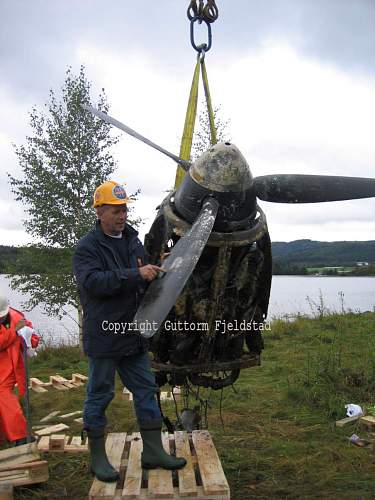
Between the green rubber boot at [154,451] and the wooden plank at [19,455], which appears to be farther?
the wooden plank at [19,455]

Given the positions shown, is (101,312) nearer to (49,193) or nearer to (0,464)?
(0,464)

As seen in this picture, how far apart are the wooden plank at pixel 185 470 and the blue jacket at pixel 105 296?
98cm

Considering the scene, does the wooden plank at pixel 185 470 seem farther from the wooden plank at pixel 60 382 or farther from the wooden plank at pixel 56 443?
the wooden plank at pixel 60 382

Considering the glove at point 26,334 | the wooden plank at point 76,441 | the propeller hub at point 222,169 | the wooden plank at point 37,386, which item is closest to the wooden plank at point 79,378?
the wooden plank at point 37,386

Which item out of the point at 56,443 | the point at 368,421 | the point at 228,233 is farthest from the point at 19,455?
the point at 368,421

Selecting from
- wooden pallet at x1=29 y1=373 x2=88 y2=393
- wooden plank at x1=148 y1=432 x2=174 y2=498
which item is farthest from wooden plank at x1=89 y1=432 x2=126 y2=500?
wooden pallet at x1=29 y1=373 x2=88 y2=393

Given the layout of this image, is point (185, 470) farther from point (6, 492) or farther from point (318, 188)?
point (318, 188)

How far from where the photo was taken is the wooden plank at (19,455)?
470 centimetres

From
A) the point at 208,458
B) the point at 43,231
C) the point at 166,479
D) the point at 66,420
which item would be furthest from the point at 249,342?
the point at 43,231

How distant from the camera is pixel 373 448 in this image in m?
5.81

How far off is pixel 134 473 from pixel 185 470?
388mm

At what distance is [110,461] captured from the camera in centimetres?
400

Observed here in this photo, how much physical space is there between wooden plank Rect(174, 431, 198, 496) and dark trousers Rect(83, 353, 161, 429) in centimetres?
46

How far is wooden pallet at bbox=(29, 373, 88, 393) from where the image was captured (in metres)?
9.05
